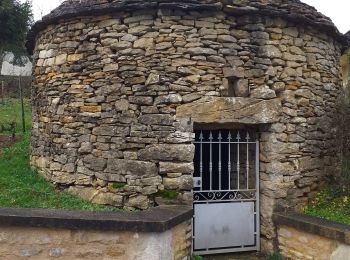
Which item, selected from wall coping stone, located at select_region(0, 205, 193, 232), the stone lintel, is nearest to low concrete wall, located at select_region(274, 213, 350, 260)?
the stone lintel

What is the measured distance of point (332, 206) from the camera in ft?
19.4

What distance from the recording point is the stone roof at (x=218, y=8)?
5.41 m

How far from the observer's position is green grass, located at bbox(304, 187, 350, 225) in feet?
18.0

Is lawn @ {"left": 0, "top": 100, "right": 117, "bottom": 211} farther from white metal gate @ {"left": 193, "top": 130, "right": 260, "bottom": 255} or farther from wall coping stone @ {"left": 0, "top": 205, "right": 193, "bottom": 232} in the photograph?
white metal gate @ {"left": 193, "top": 130, "right": 260, "bottom": 255}

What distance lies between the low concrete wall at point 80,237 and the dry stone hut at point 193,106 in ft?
3.06

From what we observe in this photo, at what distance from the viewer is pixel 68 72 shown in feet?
19.9

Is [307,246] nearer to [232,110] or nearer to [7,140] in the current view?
[232,110]

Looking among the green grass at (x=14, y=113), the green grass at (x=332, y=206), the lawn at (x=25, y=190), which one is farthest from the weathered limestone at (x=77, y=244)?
the green grass at (x=14, y=113)

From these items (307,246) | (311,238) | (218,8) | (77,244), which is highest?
(218,8)

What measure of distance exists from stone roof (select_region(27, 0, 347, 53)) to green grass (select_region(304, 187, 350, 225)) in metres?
2.61

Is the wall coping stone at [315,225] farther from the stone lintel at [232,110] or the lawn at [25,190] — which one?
the lawn at [25,190]

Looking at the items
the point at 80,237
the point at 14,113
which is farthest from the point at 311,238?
the point at 14,113

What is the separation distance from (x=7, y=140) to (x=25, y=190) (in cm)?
461

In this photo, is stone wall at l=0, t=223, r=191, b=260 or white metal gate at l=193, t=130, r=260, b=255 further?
white metal gate at l=193, t=130, r=260, b=255
